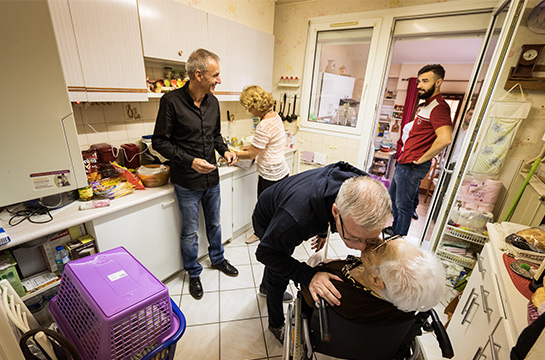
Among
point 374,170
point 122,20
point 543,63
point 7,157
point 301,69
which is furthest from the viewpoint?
point 374,170

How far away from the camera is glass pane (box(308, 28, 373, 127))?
260cm

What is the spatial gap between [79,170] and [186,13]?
1.37 metres

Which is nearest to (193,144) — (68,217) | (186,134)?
(186,134)

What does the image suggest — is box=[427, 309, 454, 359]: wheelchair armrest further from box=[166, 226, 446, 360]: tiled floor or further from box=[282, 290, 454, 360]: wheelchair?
box=[166, 226, 446, 360]: tiled floor

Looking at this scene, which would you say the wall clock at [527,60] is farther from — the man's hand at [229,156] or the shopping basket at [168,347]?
the shopping basket at [168,347]

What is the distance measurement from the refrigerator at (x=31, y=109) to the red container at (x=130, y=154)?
60 centimetres

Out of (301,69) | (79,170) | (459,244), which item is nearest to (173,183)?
(79,170)

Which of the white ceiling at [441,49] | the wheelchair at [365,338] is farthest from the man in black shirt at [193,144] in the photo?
the white ceiling at [441,49]

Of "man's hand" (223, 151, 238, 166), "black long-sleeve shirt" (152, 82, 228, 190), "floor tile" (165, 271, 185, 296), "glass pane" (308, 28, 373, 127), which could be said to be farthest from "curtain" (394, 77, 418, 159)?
"floor tile" (165, 271, 185, 296)

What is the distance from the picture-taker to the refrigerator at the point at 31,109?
968 mm

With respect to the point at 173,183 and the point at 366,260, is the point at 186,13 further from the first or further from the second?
the point at 366,260

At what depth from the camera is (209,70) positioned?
4.91 ft

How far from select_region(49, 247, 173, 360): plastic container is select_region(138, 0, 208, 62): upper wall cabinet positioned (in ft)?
4.66

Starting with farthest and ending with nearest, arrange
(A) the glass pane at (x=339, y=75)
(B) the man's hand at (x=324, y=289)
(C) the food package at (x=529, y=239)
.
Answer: (A) the glass pane at (x=339, y=75) < (C) the food package at (x=529, y=239) < (B) the man's hand at (x=324, y=289)
